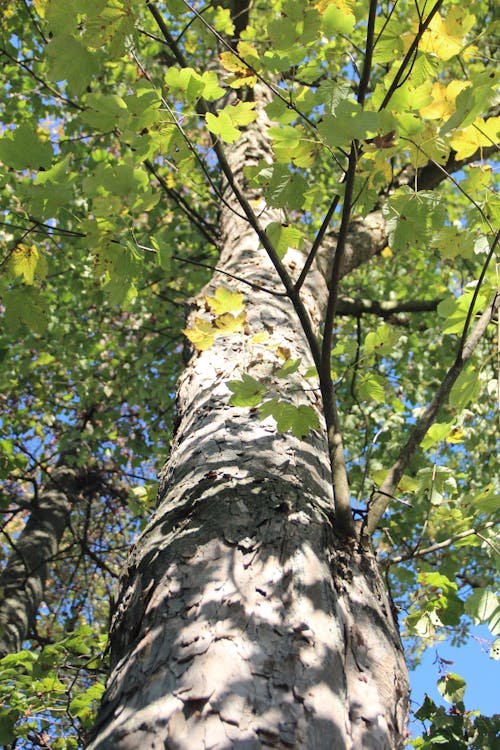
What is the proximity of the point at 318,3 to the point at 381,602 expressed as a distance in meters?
1.37

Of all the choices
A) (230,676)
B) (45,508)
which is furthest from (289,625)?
(45,508)

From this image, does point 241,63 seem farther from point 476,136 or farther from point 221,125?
point 476,136

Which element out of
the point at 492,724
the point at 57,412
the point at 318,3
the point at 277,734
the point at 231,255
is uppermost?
the point at 57,412

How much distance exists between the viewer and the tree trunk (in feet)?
2.84

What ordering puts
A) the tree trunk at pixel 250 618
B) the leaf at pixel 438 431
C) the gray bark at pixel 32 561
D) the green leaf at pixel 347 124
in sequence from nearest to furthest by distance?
the tree trunk at pixel 250 618
the green leaf at pixel 347 124
the leaf at pixel 438 431
the gray bark at pixel 32 561

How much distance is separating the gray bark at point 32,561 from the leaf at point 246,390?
2945 mm

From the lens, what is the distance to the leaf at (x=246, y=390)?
134 cm

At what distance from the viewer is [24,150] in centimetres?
126

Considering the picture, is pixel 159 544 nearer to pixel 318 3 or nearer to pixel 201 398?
pixel 201 398

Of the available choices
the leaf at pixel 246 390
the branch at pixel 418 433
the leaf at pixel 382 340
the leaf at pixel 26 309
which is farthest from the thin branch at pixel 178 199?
the branch at pixel 418 433

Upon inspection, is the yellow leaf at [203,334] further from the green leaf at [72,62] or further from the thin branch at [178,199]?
the green leaf at [72,62]

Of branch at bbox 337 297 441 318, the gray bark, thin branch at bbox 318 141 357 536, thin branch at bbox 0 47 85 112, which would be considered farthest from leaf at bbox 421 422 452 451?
the gray bark

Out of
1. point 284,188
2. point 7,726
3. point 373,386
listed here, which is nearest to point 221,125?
point 284,188

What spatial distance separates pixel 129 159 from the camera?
133 centimetres
